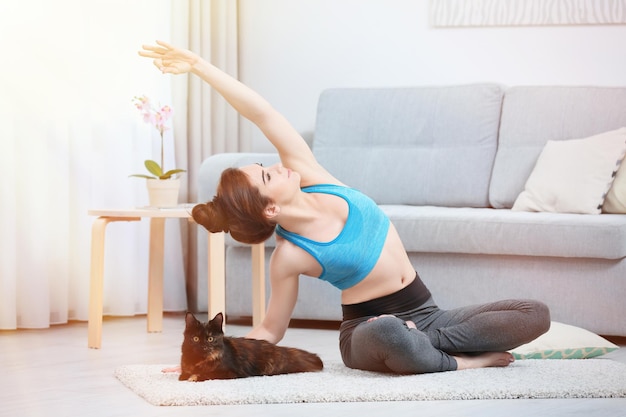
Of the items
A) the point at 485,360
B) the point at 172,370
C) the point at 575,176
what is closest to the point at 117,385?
the point at 172,370

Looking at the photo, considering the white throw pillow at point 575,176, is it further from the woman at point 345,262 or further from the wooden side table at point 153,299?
the woman at point 345,262

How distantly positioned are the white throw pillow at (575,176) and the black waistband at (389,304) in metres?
1.25

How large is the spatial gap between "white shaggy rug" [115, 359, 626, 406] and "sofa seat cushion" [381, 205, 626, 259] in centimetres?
76

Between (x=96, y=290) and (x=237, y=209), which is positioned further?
(x=96, y=290)

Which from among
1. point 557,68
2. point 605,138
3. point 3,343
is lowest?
point 3,343

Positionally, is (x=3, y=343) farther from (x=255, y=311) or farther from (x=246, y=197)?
(x=246, y=197)

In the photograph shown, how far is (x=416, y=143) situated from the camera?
14.3 ft

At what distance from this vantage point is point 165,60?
2.57 meters

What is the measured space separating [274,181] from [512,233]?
125cm

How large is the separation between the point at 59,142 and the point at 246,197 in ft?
6.11

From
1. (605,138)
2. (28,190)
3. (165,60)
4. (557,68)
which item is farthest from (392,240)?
(557,68)

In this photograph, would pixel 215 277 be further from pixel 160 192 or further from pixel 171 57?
pixel 171 57

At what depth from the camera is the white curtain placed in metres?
3.98

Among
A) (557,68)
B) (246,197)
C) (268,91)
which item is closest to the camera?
(246,197)
